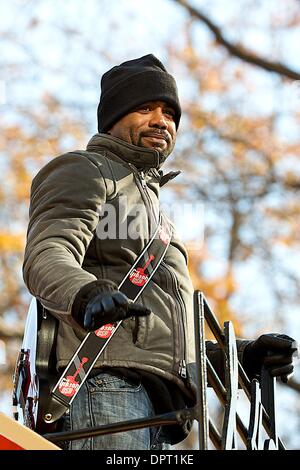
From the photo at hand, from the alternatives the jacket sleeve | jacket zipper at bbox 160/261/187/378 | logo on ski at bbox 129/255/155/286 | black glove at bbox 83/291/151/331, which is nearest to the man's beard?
the jacket sleeve

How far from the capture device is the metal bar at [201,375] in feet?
12.5

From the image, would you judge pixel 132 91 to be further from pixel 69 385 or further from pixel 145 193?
pixel 69 385

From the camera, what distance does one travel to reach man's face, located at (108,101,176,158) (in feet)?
15.9

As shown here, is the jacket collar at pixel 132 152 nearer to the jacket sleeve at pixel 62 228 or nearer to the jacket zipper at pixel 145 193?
the jacket zipper at pixel 145 193

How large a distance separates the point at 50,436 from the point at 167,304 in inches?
26.2

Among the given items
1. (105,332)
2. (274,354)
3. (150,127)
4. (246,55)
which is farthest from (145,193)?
(246,55)

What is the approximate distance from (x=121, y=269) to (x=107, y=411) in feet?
1.70

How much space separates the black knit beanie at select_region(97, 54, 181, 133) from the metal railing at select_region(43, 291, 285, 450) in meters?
1.03

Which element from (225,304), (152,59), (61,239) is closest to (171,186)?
(225,304)

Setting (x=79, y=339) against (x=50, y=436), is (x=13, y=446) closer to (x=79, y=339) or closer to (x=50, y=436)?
(x=50, y=436)

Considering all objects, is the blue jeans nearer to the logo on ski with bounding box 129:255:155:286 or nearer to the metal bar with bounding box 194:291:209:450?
the logo on ski with bounding box 129:255:155:286

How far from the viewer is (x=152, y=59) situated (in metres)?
5.18

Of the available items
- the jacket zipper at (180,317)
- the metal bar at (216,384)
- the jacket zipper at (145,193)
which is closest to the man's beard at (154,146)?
the jacket zipper at (145,193)

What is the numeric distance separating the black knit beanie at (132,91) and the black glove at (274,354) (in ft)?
3.05
